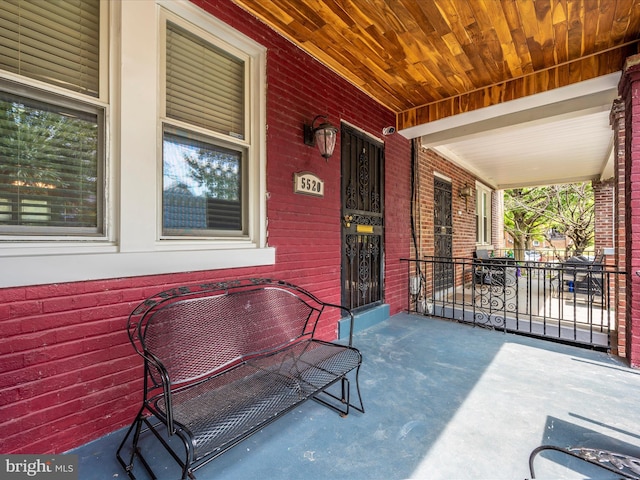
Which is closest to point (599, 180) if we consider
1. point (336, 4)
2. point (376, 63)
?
point (376, 63)

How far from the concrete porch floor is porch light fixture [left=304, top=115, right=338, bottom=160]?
83.8 inches

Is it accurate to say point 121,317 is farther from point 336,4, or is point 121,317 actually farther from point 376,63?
point 376,63

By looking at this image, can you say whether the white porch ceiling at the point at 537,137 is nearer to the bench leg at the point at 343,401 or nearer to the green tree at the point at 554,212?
the bench leg at the point at 343,401

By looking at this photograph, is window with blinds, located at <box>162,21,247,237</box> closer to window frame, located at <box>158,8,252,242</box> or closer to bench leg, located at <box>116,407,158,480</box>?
window frame, located at <box>158,8,252,242</box>

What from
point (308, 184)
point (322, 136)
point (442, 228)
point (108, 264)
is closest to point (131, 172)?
point (108, 264)

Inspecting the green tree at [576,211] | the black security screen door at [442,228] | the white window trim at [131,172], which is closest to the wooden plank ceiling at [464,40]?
the white window trim at [131,172]

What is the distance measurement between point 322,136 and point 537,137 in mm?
4424

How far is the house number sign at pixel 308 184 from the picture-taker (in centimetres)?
282

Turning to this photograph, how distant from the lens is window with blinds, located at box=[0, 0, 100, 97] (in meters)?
1.48

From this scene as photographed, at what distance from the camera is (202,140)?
221 cm

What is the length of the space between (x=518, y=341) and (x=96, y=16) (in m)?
4.71

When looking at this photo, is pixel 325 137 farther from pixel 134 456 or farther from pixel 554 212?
pixel 554 212

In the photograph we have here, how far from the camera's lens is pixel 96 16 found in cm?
173

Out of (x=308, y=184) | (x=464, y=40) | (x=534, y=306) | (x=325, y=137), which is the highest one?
(x=464, y=40)
